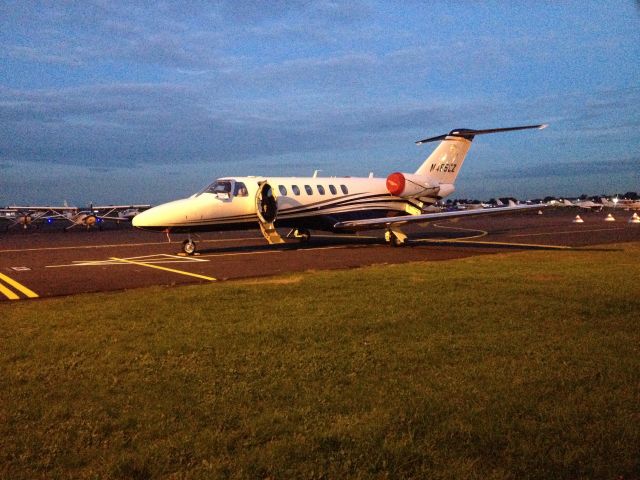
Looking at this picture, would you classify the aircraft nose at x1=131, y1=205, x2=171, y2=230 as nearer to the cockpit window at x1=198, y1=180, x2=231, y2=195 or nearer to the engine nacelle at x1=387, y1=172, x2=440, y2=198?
the cockpit window at x1=198, y1=180, x2=231, y2=195

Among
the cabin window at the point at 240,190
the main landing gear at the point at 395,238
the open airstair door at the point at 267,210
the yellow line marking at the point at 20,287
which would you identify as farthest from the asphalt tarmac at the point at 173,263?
the cabin window at the point at 240,190

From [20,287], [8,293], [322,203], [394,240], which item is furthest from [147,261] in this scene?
[394,240]

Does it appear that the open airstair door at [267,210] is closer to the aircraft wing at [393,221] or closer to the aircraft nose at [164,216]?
the aircraft nose at [164,216]

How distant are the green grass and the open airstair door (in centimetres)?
1030

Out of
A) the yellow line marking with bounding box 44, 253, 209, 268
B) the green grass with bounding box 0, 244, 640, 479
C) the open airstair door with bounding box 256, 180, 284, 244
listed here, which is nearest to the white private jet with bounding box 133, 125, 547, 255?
the open airstair door with bounding box 256, 180, 284, 244

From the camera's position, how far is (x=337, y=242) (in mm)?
24000

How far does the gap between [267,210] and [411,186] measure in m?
7.48

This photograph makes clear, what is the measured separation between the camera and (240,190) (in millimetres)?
18797

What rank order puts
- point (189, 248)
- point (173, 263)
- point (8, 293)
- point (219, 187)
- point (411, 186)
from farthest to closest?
point (411, 186) < point (219, 187) < point (189, 248) < point (173, 263) < point (8, 293)

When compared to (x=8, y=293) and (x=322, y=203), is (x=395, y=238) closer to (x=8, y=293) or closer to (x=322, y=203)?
(x=322, y=203)

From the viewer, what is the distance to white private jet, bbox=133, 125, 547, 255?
17.8 meters

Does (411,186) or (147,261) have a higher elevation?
(411,186)

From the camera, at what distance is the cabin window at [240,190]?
18672 mm

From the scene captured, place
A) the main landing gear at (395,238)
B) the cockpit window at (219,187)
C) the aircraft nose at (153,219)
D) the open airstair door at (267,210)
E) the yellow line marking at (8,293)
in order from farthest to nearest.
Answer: the main landing gear at (395,238)
the open airstair door at (267,210)
the cockpit window at (219,187)
the aircraft nose at (153,219)
the yellow line marking at (8,293)
